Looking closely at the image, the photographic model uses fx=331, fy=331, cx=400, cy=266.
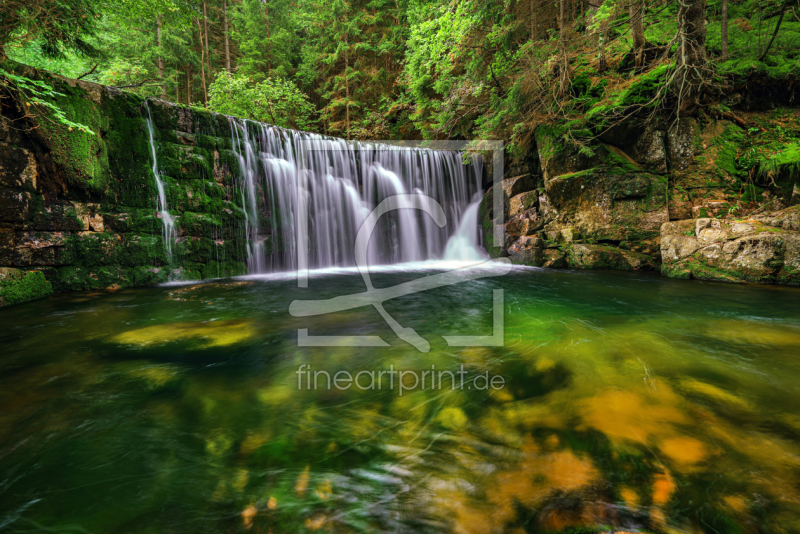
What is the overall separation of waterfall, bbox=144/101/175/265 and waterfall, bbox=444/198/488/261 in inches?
339

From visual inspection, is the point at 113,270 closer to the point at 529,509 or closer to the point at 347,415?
the point at 347,415

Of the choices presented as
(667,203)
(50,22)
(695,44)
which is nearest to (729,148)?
(667,203)

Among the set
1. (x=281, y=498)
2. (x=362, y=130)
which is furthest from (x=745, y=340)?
(x=362, y=130)

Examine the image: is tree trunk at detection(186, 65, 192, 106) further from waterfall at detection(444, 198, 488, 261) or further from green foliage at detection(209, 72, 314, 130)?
waterfall at detection(444, 198, 488, 261)

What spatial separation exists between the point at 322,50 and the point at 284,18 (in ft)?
17.5

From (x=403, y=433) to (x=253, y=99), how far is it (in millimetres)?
16644

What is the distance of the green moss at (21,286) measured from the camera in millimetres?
5340

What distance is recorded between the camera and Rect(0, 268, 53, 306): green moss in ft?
17.5

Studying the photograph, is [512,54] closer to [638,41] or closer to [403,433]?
[638,41]

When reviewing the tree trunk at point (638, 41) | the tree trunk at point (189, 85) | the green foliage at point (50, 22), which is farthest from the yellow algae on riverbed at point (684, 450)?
the tree trunk at point (189, 85)

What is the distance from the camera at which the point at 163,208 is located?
753 cm

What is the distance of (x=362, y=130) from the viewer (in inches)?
725

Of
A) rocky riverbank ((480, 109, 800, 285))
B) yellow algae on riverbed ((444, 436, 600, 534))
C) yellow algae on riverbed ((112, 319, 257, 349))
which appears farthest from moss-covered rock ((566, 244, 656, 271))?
yellow algae on riverbed ((112, 319, 257, 349))

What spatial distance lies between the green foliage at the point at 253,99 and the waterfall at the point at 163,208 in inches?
315
